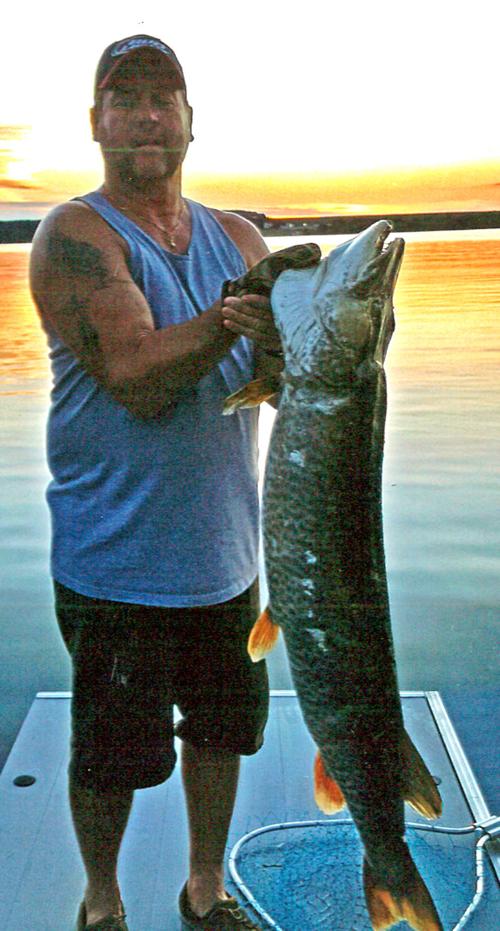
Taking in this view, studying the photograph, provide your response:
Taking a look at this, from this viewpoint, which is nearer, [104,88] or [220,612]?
[104,88]

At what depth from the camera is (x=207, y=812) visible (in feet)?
5.92

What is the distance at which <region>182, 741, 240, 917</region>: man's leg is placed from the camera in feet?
5.83

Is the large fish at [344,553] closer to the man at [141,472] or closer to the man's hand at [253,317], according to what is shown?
the man's hand at [253,317]

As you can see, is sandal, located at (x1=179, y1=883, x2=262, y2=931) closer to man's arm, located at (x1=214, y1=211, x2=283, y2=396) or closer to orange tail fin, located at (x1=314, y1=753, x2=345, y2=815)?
orange tail fin, located at (x1=314, y1=753, x2=345, y2=815)

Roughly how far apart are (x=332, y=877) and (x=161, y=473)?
96 cm

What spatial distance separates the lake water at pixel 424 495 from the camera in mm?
2840

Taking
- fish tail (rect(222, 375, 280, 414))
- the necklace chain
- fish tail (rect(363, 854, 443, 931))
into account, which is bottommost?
fish tail (rect(363, 854, 443, 931))

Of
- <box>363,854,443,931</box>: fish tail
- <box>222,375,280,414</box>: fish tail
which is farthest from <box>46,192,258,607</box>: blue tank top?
<box>363,854,443,931</box>: fish tail

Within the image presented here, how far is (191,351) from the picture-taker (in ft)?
4.17

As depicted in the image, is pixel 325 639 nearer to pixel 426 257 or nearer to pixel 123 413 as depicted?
pixel 123 413

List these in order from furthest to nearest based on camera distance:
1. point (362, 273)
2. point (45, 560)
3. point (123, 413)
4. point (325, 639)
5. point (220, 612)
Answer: point (45, 560) < point (220, 612) < point (123, 413) < point (325, 639) < point (362, 273)

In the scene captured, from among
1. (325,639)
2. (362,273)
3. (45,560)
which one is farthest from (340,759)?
(45,560)

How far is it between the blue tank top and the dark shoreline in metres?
0.23

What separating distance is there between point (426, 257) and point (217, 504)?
2.25 meters
